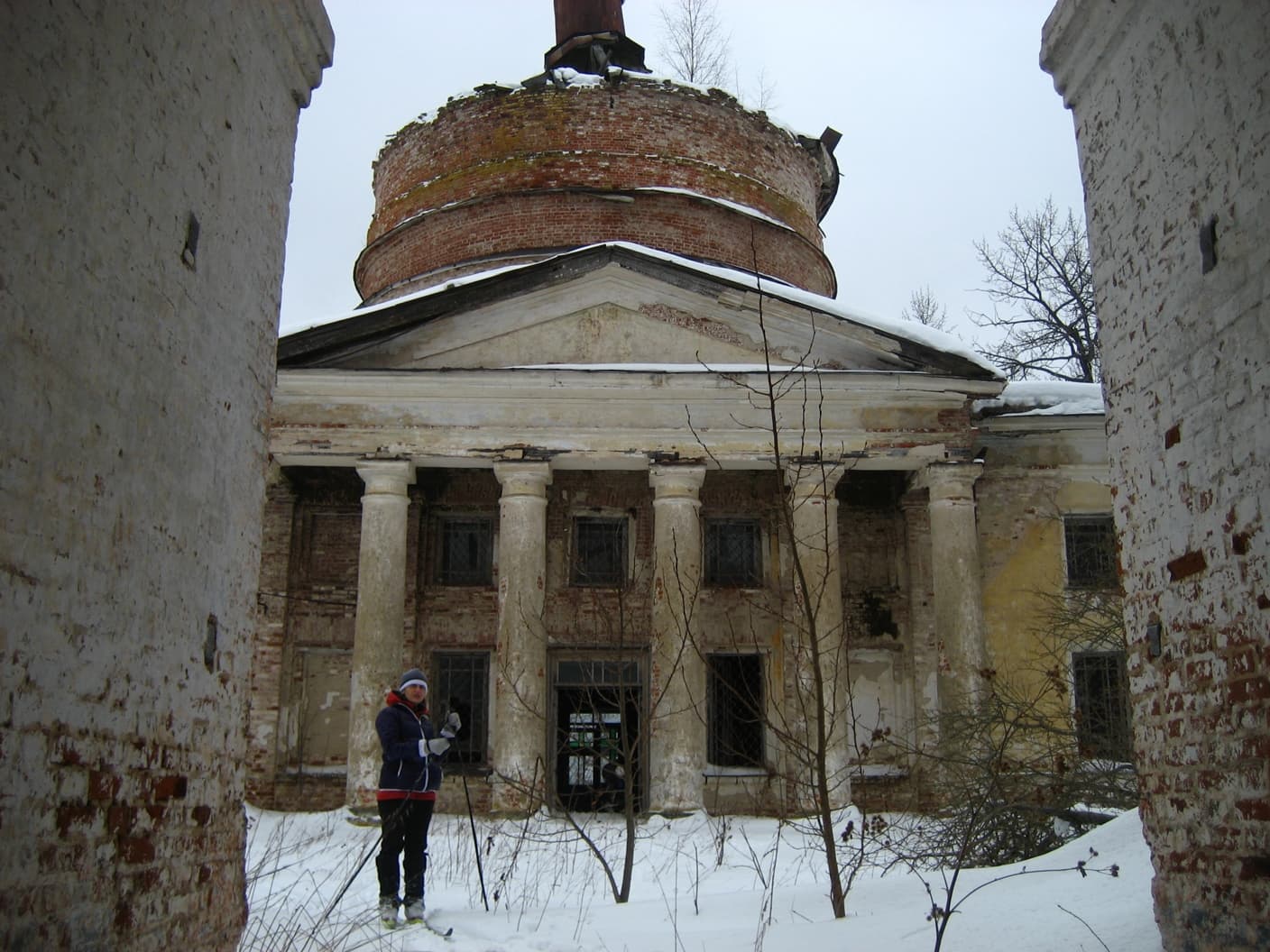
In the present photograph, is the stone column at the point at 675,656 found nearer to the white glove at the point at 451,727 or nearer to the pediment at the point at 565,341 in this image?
the pediment at the point at 565,341

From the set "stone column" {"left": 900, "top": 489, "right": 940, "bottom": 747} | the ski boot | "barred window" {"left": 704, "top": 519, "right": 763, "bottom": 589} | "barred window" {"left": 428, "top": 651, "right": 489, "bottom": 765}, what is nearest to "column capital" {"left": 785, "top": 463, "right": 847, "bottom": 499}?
"stone column" {"left": 900, "top": 489, "right": 940, "bottom": 747}

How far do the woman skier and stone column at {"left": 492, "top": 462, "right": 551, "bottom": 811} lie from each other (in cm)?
556

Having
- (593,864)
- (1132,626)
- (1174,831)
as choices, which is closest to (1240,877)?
(1174,831)

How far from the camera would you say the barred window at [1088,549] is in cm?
1462

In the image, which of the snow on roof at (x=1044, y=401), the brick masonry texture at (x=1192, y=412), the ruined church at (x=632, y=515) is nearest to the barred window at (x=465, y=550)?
the ruined church at (x=632, y=515)

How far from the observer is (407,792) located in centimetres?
642

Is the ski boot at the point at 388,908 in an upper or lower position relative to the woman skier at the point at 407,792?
lower

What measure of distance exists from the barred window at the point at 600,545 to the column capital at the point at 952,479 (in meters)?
3.82

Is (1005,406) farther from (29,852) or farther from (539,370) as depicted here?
(29,852)

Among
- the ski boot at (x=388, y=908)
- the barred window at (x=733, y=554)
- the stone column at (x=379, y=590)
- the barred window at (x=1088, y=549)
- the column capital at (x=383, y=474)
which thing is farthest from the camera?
the barred window at (x=733, y=554)

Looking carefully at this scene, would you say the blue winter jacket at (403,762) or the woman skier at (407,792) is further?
the blue winter jacket at (403,762)

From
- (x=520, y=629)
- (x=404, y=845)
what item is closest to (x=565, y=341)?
(x=520, y=629)

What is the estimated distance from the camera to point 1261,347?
3389mm

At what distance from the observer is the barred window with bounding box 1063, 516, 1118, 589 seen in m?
14.6
